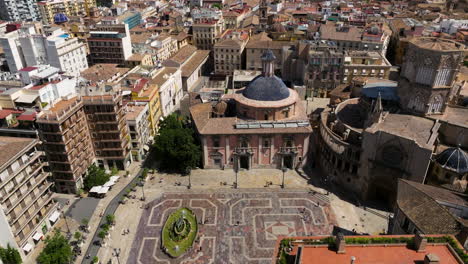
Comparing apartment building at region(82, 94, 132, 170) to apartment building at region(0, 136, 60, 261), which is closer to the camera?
apartment building at region(0, 136, 60, 261)

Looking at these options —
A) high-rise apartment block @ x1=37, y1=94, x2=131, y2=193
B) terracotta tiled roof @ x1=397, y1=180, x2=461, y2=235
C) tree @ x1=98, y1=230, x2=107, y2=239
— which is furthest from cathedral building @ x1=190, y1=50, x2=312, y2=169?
terracotta tiled roof @ x1=397, y1=180, x2=461, y2=235

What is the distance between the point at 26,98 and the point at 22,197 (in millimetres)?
23870

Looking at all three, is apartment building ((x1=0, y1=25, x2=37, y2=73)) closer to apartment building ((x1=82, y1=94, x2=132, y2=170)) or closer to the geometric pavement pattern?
apartment building ((x1=82, y1=94, x2=132, y2=170))

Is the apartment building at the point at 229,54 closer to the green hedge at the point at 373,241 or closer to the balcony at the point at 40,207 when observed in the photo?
the balcony at the point at 40,207

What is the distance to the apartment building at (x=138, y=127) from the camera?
80.8m

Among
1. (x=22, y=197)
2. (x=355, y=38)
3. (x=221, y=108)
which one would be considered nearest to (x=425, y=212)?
(x=221, y=108)

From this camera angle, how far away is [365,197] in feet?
234

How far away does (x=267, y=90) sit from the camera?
80812 mm

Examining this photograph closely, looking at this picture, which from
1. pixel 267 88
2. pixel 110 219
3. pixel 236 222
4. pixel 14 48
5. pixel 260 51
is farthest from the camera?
pixel 260 51

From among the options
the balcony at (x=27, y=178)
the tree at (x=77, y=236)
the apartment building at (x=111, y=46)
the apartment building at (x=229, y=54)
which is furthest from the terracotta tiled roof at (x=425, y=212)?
the apartment building at (x=111, y=46)

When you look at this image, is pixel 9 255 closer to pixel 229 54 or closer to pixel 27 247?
pixel 27 247

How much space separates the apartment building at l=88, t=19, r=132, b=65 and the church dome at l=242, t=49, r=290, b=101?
2536 inches

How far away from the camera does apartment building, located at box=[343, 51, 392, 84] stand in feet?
358

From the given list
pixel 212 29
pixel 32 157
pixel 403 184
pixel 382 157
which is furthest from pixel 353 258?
pixel 212 29
